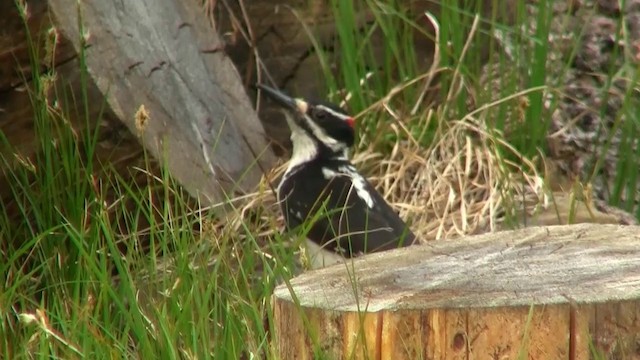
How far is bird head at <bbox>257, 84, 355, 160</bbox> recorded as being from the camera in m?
5.20

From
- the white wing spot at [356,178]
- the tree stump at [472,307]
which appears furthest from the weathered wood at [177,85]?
the tree stump at [472,307]

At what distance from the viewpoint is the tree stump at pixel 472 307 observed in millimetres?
2654

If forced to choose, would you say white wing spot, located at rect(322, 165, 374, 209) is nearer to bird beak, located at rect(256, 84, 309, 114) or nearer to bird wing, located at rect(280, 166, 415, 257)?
bird wing, located at rect(280, 166, 415, 257)

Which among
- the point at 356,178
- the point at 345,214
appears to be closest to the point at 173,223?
the point at 345,214

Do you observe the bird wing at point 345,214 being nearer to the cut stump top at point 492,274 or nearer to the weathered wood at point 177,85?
the weathered wood at point 177,85

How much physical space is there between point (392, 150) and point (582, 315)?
110 inches

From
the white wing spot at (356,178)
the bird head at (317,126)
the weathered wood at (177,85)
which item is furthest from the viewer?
the bird head at (317,126)

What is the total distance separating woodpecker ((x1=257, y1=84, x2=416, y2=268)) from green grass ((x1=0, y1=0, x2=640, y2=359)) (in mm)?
183

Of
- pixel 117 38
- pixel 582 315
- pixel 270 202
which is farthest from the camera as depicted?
pixel 270 202

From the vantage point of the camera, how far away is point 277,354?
9.24 ft

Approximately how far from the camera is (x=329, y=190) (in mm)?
5020

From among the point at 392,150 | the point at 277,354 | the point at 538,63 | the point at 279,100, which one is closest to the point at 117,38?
the point at 279,100

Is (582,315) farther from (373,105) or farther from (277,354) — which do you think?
(373,105)

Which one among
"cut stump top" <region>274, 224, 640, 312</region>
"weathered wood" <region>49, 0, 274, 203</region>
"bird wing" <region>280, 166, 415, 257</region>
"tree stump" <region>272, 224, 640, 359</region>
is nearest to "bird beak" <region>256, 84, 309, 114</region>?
"weathered wood" <region>49, 0, 274, 203</region>
